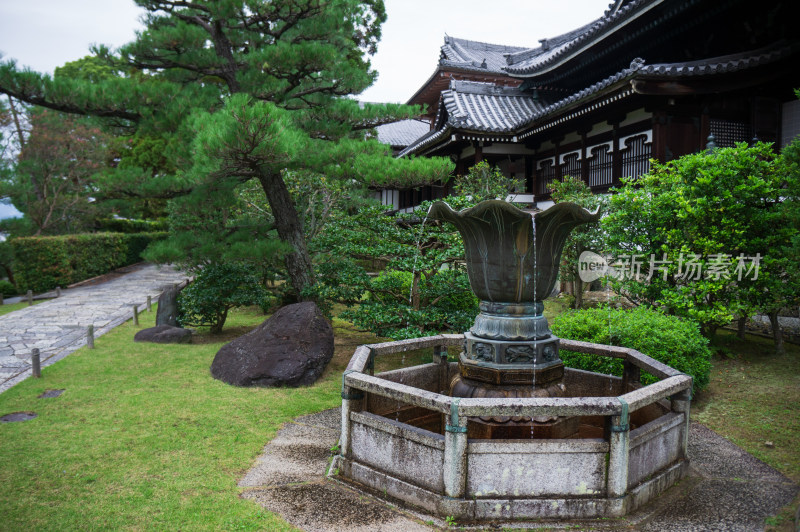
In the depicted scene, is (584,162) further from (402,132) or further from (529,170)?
(402,132)

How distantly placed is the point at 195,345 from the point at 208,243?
2.40m

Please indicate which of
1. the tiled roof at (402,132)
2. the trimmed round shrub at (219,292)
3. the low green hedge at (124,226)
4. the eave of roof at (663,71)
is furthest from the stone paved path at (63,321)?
the tiled roof at (402,132)

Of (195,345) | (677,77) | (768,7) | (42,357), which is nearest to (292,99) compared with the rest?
(195,345)

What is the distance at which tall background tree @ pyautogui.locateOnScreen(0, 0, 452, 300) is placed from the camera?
7.93m

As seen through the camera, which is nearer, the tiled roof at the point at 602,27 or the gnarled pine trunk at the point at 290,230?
the gnarled pine trunk at the point at 290,230

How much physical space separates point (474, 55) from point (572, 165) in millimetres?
14812

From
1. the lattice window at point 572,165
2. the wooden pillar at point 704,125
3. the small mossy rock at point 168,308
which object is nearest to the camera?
the wooden pillar at point 704,125

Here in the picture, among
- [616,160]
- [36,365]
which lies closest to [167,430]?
[36,365]

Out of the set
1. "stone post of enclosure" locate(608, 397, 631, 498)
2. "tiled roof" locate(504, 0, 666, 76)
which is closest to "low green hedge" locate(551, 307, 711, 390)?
"stone post of enclosure" locate(608, 397, 631, 498)

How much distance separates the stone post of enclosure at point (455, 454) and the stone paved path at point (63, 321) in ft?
25.1

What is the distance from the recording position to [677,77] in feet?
35.1

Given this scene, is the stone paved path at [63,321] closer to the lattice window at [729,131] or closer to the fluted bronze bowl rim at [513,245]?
the fluted bronze bowl rim at [513,245]

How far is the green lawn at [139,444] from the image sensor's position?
4.26 metres

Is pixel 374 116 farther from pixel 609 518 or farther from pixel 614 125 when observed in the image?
pixel 609 518
